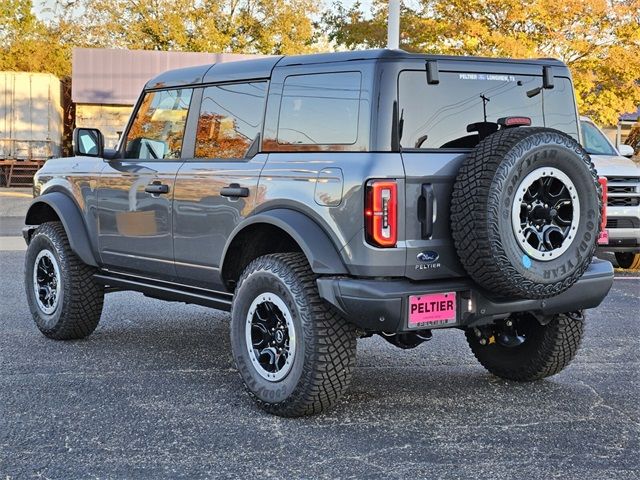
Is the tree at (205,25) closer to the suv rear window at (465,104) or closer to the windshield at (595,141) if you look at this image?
the windshield at (595,141)

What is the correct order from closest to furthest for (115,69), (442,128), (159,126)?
Result: (442,128) < (159,126) < (115,69)

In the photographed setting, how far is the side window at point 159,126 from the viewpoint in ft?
19.4

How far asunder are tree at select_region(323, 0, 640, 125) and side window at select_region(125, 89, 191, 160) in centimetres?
1794

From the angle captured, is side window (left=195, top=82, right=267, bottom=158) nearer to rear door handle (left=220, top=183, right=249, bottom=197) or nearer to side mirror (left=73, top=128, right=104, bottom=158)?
rear door handle (left=220, top=183, right=249, bottom=197)

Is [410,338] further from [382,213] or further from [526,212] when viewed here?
[526,212]

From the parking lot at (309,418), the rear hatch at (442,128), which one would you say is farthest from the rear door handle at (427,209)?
the parking lot at (309,418)

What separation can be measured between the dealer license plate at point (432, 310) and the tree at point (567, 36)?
63.4 feet

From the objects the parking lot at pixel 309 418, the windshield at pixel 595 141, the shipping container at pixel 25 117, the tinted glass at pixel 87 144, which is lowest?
the parking lot at pixel 309 418

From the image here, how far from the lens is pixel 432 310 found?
452cm

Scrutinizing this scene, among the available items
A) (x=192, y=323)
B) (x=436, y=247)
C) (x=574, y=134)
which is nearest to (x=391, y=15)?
(x=192, y=323)

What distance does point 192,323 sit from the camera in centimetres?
764

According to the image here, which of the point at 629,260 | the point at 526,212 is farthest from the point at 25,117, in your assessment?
the point at 526,212

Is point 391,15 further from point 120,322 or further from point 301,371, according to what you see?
point 301,371

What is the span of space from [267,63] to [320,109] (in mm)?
608
